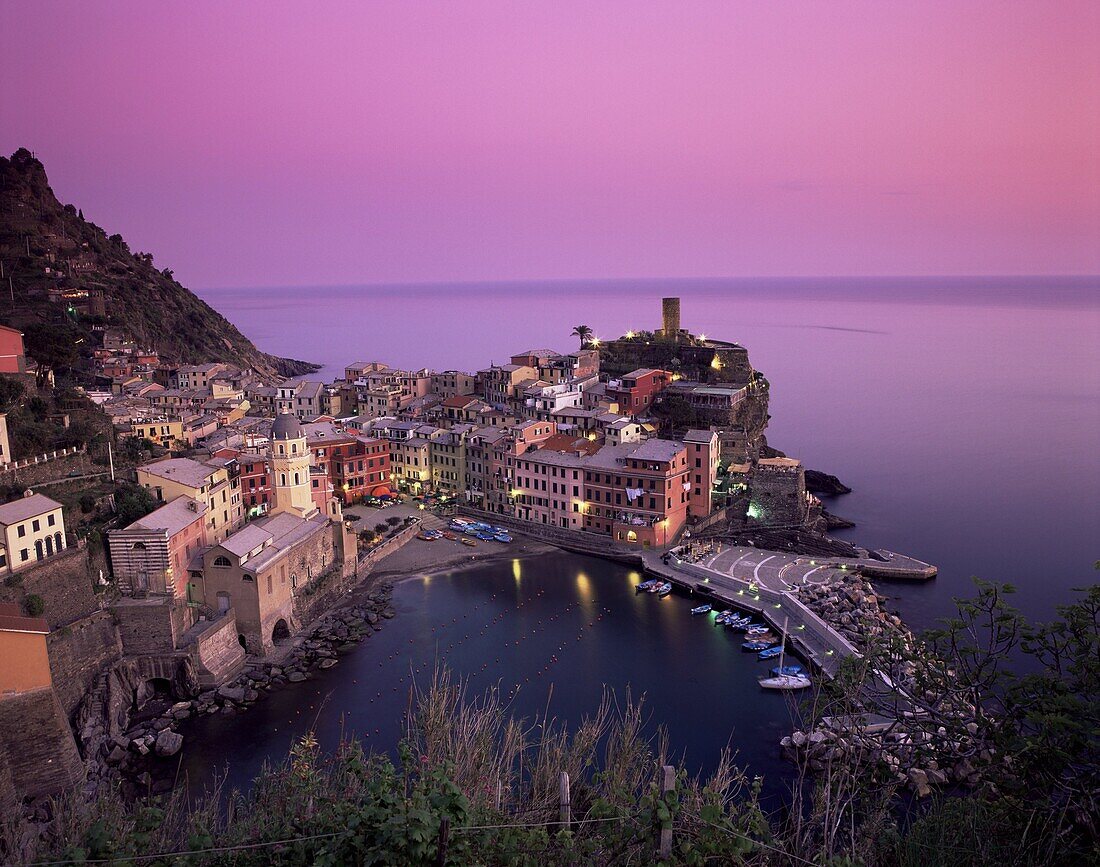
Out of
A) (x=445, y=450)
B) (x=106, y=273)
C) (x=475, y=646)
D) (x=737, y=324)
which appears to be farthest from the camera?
(x=737, y=324)

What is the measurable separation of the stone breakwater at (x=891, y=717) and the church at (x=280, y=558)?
44.0ft

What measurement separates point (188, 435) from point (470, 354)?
5430 centimetres

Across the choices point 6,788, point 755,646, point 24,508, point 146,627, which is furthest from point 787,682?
point 24,508

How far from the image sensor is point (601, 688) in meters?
19.5

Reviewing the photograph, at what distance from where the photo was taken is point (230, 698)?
59.5ft

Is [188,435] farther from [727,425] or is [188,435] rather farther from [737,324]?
[737,324]

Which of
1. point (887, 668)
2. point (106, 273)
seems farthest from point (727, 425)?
point (106, 273)

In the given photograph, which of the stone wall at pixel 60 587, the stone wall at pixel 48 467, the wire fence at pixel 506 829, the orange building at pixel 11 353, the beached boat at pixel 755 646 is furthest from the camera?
the orange building at pixel 11 353

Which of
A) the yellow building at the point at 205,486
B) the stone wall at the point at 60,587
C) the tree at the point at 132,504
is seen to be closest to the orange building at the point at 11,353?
the yellow building at the point at 205,486

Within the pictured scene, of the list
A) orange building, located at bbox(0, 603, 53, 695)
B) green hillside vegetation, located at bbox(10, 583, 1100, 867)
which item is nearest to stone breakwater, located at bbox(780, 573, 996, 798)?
green hillside vegetation, located at bbox(10, 583, 1100, 867)

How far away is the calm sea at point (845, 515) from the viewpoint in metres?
18.5

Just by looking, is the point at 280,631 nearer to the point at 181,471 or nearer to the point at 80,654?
the point at 80,654

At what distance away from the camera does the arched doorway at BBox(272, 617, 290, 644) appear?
21017 millimetres

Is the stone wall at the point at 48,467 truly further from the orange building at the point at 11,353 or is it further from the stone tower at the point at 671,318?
the stone tower at the point at 671,318
